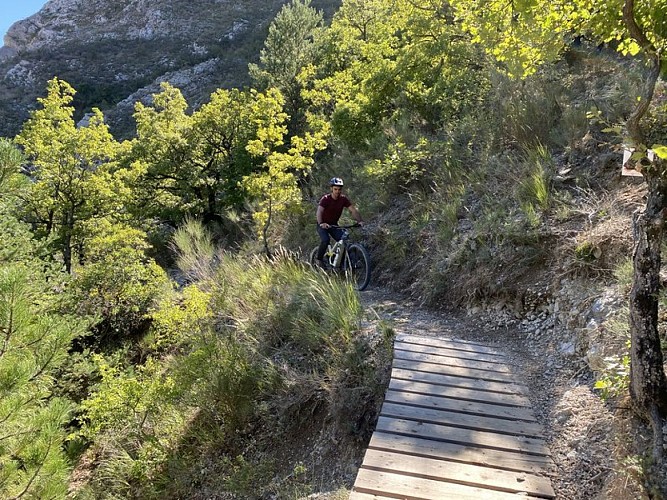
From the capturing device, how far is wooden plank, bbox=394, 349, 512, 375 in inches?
156

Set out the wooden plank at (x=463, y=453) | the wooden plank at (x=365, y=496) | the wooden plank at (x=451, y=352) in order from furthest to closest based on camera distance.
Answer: the wooden plank at (x=451, y=352), the wooden plank at (x=463, y=453), the wooden plank at (x=365, y=496)

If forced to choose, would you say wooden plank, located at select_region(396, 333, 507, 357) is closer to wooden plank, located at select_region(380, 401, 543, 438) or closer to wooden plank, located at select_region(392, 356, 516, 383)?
wooden plank, located at select_region(392, 356, 516, 383)

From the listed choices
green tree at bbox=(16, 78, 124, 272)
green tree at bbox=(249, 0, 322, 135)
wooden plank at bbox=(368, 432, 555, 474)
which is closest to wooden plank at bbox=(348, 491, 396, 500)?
wooden plank at bbox=(368, 432, 555, 474)

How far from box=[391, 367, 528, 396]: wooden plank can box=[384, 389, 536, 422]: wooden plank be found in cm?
22

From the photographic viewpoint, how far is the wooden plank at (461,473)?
2637 millimetres

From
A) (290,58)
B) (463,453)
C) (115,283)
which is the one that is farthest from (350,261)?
(290,58)

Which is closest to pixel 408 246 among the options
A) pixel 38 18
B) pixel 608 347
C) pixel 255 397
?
pixel 255 397

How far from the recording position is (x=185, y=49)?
36.8 m

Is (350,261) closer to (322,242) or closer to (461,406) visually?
(322,242)

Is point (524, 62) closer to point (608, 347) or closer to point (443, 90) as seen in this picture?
point (608, 347)

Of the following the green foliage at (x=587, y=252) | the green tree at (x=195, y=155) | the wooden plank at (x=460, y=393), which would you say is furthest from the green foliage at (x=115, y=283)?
the green foliage at (x=587, y=252)

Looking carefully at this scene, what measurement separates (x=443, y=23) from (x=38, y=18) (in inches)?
2019

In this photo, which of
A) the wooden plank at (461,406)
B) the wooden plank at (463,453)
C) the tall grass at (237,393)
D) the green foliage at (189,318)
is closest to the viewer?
the wooden plank at (463,453)

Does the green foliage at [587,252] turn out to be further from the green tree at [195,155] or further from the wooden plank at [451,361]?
the green tree at [195,155]
